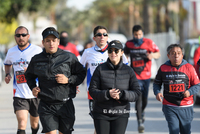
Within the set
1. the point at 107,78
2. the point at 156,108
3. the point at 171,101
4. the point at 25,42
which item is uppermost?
the point at 25,42

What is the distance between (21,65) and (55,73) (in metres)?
1.73

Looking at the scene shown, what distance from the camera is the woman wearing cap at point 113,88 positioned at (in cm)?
541

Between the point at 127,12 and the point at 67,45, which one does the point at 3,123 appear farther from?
the point at 127,12

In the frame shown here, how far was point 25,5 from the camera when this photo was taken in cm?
2822

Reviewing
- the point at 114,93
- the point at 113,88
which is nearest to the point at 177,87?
the point at 113,88

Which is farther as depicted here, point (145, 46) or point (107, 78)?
point (145, 46)

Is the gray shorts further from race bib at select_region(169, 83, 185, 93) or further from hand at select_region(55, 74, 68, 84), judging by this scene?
race bib at select_region(169, 83, 185, 93)

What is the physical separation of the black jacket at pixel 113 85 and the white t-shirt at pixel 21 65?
212 centimetres

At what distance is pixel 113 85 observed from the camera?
5.43 metres

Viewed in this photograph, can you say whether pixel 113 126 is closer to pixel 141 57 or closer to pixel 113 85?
pixel 113 85

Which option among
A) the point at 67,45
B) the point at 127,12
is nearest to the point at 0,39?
the point at 127,12

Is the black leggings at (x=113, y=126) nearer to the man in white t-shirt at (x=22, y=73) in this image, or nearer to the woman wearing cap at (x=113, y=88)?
the woman wearing cap at (x=113, y=88)

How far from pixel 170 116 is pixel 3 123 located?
5328mm

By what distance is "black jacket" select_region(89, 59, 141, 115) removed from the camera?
5.41 meters
